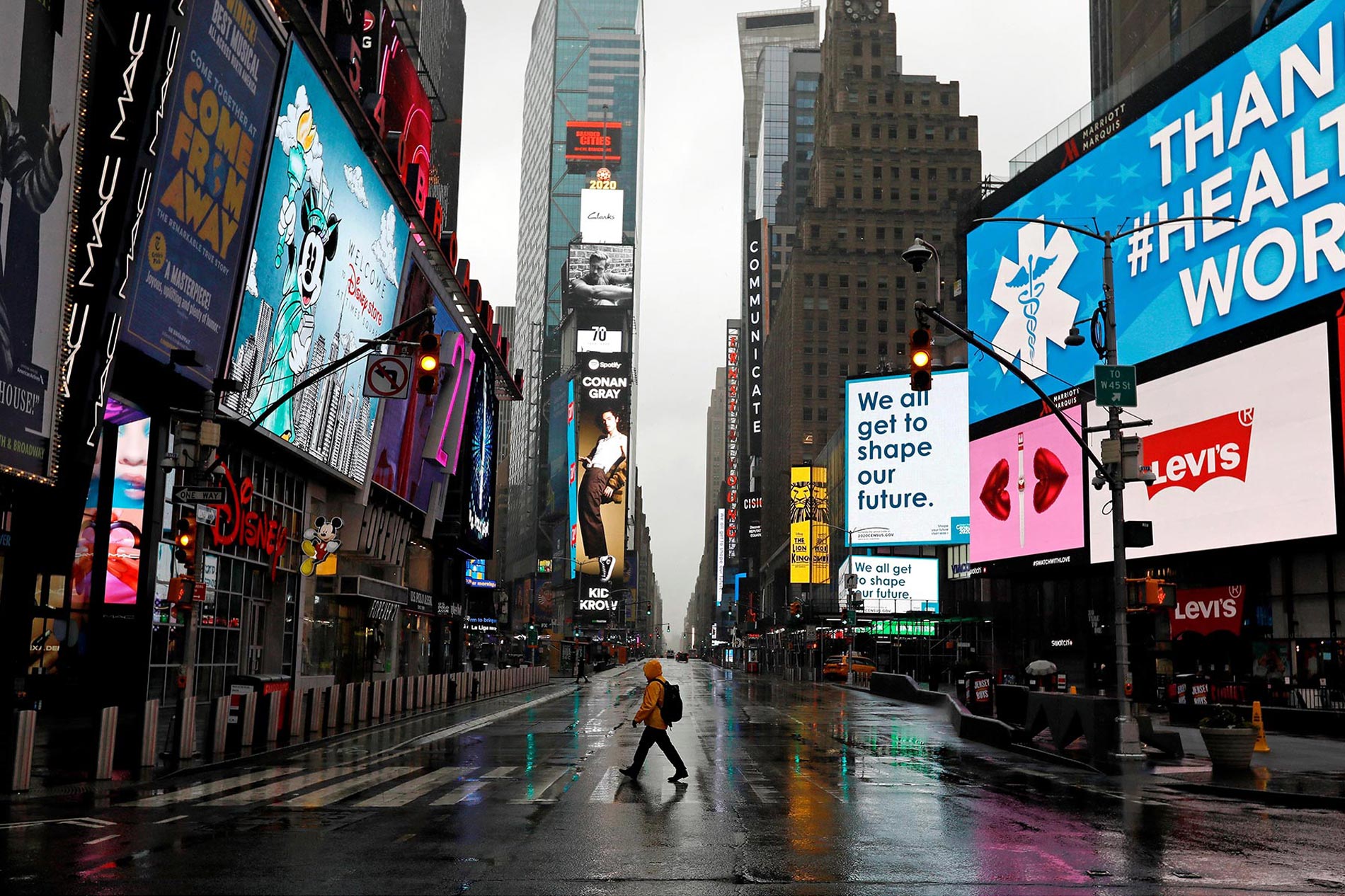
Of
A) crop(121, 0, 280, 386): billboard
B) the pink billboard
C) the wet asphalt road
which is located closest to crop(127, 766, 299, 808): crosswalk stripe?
the wet asphalt road

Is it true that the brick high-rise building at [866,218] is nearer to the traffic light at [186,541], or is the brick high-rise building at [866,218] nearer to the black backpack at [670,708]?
the traffic light at [186,541]

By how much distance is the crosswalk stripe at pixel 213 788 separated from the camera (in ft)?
49.3

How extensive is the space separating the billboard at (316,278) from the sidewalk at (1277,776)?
820 inches

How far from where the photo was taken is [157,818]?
531 inches

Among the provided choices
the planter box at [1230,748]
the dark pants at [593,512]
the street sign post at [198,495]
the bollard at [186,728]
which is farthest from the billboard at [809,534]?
the bollard at [186,728]

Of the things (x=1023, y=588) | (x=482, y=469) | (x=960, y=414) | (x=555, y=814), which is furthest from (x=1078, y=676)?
(x=555, y=814)

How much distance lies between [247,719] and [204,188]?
38.9 ft

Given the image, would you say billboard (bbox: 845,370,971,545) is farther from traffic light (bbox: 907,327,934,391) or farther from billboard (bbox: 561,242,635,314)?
billboard (bbox: 561,242,635,314)

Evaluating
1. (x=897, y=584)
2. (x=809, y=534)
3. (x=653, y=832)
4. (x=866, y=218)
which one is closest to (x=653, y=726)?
Result: (x=653, y=832)

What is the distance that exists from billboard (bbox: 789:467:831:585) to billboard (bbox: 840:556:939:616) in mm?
39438

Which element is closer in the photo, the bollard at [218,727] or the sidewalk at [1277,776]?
the sidewalk at [1277,776]

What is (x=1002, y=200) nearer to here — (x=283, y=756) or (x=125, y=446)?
(x=125, y=446)

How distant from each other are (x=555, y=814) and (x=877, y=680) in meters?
45.3

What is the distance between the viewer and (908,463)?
8244cm
